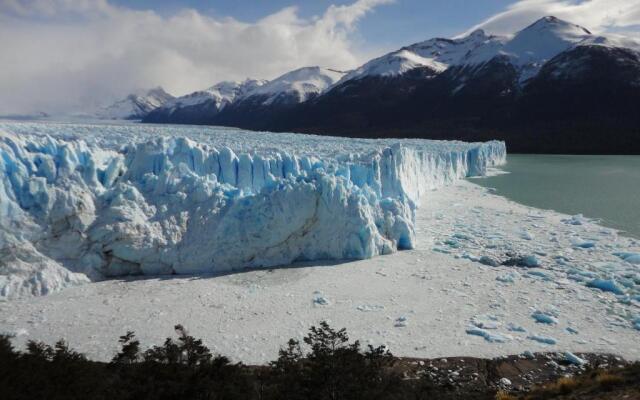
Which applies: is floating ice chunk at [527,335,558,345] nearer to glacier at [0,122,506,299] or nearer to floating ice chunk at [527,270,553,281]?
floating ice chunk at [527,270,553,281]

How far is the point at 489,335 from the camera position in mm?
6348

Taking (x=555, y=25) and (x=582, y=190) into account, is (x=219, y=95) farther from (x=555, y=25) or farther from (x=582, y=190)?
(x=582, y=190)

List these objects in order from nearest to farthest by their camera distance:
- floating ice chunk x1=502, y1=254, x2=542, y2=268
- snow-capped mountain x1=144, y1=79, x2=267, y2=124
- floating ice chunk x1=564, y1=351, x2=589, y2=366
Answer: floating ice chunk x1=564, y1=351, x2=589, y2=366 < floating ice chunk x1=502, y1=254, x2=542, y2=268 < snow-capped mountain x1=144, y1=79, x2=267, y2=124

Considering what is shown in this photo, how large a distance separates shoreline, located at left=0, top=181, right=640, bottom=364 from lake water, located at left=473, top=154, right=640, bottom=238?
19.5 feet

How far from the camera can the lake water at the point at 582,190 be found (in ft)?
49.8

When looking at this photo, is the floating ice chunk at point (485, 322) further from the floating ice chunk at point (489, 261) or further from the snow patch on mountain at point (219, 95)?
the snow patch on mountain at point (219, 95)

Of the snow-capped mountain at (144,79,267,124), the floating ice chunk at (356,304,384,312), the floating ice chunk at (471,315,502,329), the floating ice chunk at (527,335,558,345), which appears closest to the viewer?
the floating ice chunk at (527,335,558,345)

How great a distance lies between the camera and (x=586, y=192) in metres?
19.9

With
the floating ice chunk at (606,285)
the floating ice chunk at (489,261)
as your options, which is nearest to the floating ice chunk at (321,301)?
the floating ice chunk at (489,261)

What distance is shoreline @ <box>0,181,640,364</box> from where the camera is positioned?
20.5ft

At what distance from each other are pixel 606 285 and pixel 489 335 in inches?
135

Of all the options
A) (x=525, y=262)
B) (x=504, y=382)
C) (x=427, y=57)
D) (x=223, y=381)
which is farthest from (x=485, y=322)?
(x=427, y=57)

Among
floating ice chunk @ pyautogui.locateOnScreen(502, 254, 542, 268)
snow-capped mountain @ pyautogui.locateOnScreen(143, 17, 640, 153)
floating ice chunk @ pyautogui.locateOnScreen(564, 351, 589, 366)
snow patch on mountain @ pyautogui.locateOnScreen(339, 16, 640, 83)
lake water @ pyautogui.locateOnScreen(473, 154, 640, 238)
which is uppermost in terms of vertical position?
snow patch on mountain @ pyautogui.locateOnScreen(339, 16, 640, 83)

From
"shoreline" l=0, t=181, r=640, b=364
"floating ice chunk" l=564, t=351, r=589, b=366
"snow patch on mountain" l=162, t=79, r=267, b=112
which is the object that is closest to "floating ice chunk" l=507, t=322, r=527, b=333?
"shoreline" l=0, t=181, r=640, b=364
